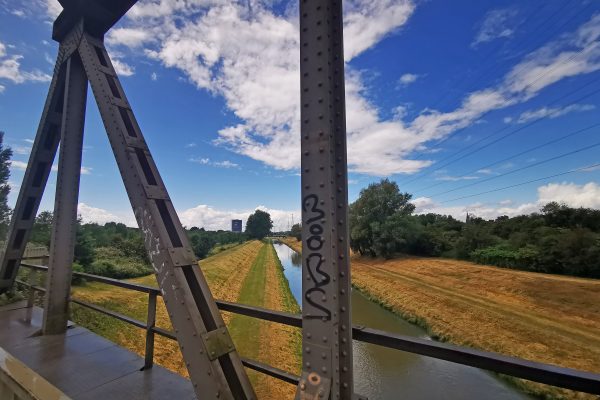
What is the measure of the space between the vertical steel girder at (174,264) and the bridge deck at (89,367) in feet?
4.37

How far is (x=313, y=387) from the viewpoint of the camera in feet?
5.52

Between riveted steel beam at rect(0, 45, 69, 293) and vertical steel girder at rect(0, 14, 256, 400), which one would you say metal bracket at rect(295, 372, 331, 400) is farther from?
riveted steel beam at rect(0, 45, 69, 293)

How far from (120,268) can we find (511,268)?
31040 millimetres

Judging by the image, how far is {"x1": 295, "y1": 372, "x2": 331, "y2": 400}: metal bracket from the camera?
164 centimetres

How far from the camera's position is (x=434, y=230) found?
38000 millimetres

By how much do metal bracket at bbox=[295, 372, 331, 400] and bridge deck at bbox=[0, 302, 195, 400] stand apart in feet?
6.61

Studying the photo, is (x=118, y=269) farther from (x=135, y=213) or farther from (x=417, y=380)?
(x=135, y=213)

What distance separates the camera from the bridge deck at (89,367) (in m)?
3.22

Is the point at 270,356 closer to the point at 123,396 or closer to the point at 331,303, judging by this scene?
the point at 123,396

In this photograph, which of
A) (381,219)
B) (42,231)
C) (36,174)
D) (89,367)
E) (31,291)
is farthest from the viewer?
(381,219)

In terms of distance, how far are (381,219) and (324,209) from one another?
37.6m

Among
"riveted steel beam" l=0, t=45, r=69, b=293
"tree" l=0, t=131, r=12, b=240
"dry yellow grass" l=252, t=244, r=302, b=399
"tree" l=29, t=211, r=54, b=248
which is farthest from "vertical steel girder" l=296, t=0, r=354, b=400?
"tree" l=0, t=131, r=12, b=240

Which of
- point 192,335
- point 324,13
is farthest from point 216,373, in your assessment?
A: point 324,13

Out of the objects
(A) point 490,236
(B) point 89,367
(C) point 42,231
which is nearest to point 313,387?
(B) point 89,367
